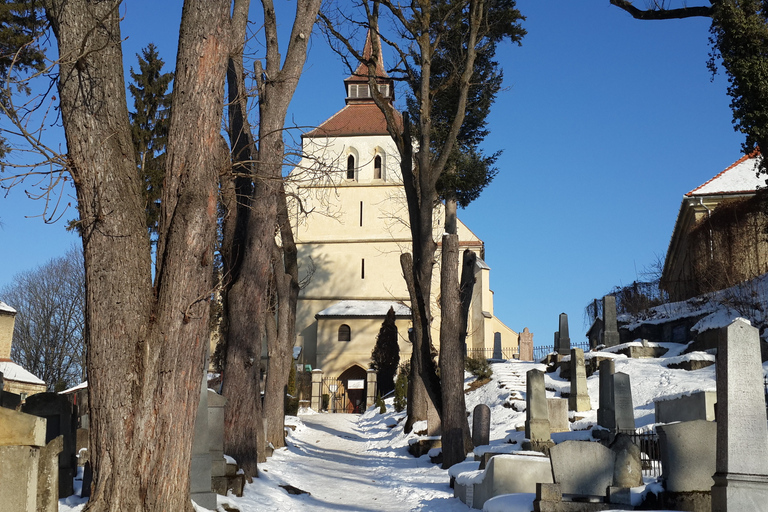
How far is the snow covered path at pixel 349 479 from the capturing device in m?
10.4

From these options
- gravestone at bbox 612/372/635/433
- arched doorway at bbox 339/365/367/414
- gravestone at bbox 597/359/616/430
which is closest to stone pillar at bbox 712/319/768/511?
gravestone at bbox 612/372/635/433

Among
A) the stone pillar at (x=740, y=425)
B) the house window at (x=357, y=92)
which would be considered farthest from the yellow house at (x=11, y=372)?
the house window at (x=357, y=92)

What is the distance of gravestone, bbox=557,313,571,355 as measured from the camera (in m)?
25.7

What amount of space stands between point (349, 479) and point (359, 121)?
37816 mm

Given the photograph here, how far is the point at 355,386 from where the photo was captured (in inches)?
1585

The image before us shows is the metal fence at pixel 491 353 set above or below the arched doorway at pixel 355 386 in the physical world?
above

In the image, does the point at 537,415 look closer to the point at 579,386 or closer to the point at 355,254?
the point at 579,386

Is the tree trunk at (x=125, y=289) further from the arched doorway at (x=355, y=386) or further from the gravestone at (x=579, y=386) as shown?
the arched doorway at (x=355, y=386)

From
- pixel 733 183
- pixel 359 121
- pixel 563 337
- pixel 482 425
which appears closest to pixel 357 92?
pixel 359 121

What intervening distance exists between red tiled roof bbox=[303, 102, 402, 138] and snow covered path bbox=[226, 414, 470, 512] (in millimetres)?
28601

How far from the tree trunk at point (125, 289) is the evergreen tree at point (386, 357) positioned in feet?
114

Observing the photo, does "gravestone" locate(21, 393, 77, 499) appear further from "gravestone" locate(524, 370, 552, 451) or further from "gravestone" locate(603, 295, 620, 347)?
"gravestone" locate(603, 295, 620, 347)

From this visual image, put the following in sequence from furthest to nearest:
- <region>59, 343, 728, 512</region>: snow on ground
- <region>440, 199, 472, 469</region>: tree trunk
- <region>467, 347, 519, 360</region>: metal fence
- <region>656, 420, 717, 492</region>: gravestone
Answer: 1. <region>467, 347, 519, 360</region>: metal fence
2. <region>440, 199, 472, 469</region>: tree trunk
3. <region>59, 343, 728, 512</region>: snow on ground
4. <region>656, 420, 717, 492</region>: gravestone

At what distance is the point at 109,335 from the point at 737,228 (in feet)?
80.8
